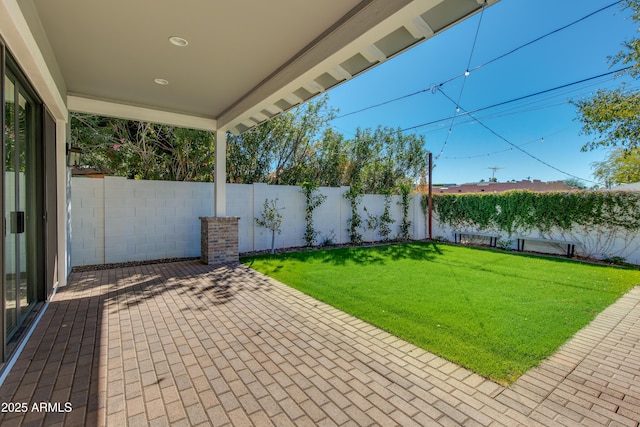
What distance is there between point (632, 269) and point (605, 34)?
5348mm

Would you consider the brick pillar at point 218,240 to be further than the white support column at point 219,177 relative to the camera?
No

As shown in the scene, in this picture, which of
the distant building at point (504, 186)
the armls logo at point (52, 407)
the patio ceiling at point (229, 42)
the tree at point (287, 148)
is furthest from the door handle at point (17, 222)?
the distant building at point (504, 186)

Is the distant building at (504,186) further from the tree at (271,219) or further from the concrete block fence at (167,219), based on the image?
the tree at (271,219)

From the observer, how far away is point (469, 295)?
4.36 meters

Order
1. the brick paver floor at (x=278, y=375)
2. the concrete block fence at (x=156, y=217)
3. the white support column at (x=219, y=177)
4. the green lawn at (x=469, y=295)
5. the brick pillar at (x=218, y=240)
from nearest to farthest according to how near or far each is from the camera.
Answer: the brick paver floor at (x=278, y=375) → the green lawn at (x=469, y=295) → the concrete block fence at (x=156, y=217) → the brick pillar at (x=218, y=240) → the white support column at (x=219, y=177)

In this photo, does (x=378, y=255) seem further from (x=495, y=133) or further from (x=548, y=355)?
(x=495, y=133)

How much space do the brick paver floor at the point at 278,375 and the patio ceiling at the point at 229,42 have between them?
292 centimetres

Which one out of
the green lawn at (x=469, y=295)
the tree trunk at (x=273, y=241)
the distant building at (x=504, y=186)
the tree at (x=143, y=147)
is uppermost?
the distant building at (x=504, y=186)

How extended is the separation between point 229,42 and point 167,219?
15.0ft

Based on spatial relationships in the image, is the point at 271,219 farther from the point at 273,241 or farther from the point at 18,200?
the point at 18,200

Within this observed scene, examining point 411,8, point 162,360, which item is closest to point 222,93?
point 411,8

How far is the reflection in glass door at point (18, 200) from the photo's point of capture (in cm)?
251

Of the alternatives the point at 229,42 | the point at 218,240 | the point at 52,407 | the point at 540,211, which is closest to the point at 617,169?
the point at 540,211

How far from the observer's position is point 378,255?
24.8 feet
